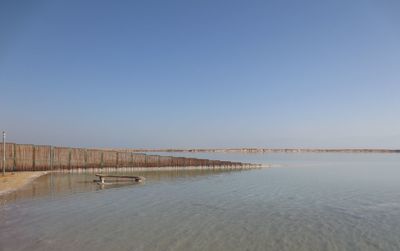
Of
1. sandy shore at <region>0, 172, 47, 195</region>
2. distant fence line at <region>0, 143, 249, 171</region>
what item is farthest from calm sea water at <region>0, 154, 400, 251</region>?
distant fence line at <region>0, 143, 249, 171</region>

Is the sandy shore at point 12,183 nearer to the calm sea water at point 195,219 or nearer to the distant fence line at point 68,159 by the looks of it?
the calm sea water at point 195,219

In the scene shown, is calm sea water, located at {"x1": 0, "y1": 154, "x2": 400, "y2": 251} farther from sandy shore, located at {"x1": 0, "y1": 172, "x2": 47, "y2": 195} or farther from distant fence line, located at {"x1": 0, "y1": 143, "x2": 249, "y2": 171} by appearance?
distant fence line, located at {"x1": 0, "y1": 143, "x2": 249, "y2": 171}

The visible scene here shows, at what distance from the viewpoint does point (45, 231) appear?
12094 millimetres

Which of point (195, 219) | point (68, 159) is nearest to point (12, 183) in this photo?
point (68, 159)

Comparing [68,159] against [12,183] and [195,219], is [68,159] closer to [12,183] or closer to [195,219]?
[12,183]

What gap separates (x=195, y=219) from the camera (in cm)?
1462

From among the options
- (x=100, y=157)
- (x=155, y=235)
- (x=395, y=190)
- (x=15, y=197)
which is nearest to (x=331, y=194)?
(x=395, y=190)

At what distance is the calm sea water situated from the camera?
11148 millimetres

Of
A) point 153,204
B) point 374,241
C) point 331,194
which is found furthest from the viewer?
point 331,194

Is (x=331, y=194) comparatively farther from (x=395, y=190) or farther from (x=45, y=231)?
(x=45, y=231)

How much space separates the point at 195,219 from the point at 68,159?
25242 mm

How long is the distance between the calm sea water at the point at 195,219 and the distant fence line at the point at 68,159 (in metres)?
10.1

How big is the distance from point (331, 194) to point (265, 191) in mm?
4352

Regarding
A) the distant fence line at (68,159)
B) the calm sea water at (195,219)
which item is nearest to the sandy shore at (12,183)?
Answer: the calm sea water at (195,219)
